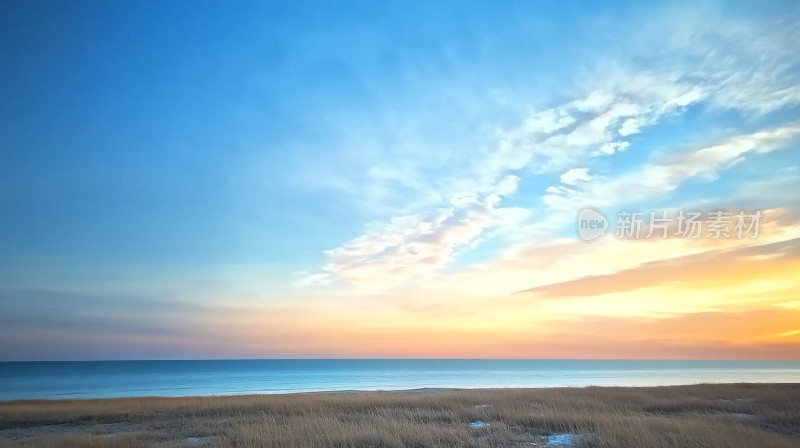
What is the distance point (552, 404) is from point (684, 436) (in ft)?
24.7

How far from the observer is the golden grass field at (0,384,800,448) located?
11.0 meters

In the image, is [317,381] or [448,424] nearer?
[448,424]

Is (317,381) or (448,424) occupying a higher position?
(448,424)

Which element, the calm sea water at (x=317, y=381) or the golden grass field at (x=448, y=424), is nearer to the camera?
the golden grass field at (x=448, y=424)

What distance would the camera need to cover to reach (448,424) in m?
14.0

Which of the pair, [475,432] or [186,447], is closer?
[186,447]

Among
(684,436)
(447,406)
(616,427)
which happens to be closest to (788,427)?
(684,436)

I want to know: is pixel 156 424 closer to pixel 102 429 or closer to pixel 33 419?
pixel 102 429

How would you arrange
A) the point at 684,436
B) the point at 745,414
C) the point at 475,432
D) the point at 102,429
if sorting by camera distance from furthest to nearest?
Result: 1. the point at 745,414
2. the point at 102,429
3. the point at 475,432
4. the point at 684,436

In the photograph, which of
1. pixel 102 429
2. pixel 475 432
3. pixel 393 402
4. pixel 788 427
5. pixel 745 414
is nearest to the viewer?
pixel 475 432

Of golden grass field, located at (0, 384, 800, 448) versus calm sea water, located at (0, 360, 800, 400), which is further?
calm sea water, located at (0, 360, 800, 400)

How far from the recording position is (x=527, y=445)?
11.2 meters

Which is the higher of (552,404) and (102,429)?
(102,429)

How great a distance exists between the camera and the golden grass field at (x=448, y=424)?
11031 millimetres
